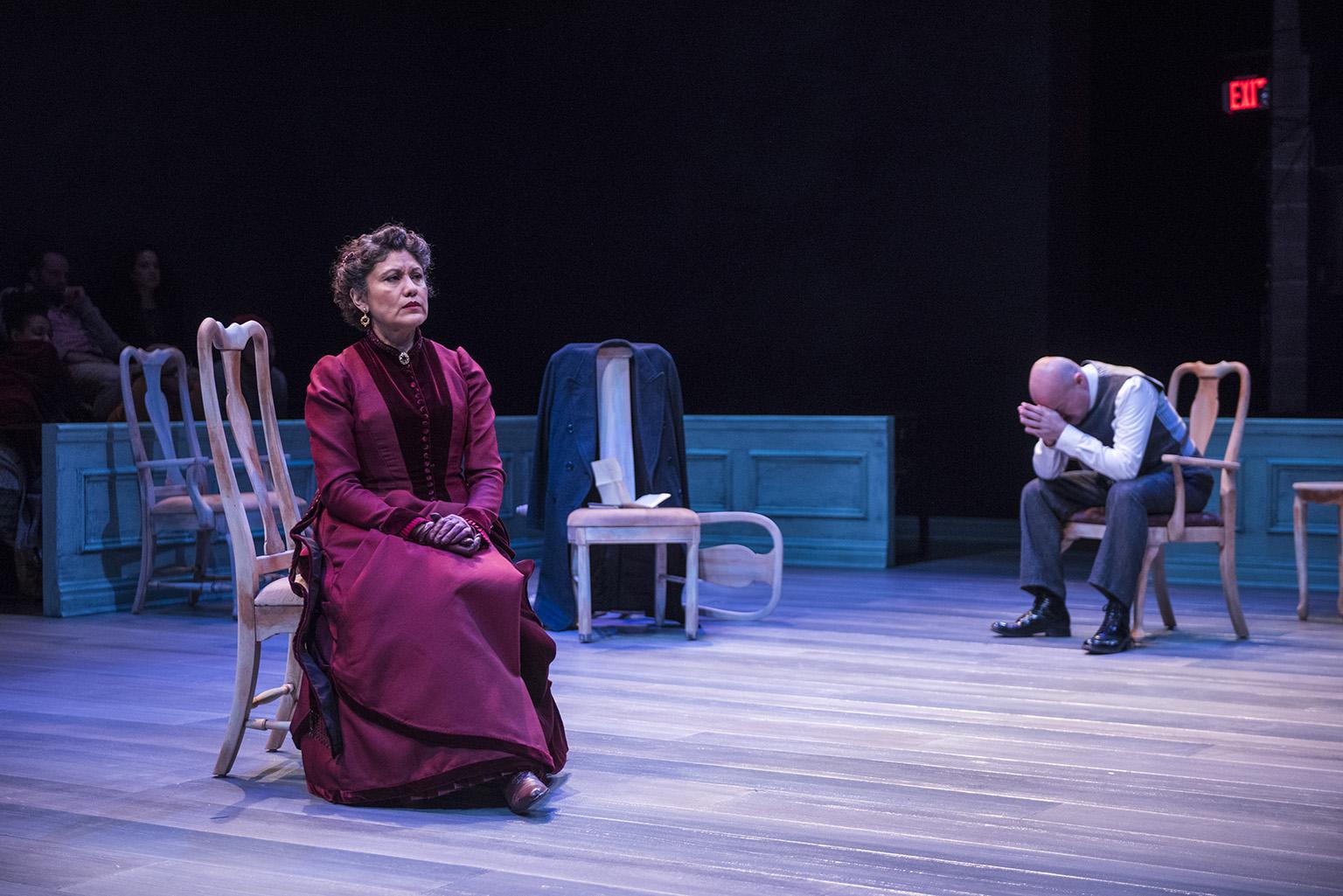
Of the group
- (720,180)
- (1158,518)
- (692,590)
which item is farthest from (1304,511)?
(720,180)

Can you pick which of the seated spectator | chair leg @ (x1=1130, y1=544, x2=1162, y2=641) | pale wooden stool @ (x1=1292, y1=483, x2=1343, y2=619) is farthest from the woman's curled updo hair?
pale wooden stool @ (x1=1292, y1=483, x2=1343, y2=619)

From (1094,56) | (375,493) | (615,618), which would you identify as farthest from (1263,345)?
(375,493)

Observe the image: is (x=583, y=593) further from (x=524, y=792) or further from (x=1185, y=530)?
(x=524, y=792)

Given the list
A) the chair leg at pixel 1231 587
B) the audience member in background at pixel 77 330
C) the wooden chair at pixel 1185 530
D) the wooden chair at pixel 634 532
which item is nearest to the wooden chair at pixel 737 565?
the wooden chair at pixel 634 532

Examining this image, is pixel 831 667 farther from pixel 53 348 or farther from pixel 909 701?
pixel 53 348

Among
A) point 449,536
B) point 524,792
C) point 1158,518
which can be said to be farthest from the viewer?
point 1158,518

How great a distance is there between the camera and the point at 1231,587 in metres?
5.14

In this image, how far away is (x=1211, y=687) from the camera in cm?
419

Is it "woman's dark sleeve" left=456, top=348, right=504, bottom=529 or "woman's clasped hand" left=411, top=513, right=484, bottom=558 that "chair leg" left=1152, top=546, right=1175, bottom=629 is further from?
"woman's clasped hand" left=411, top=513, right=484, bottom=558

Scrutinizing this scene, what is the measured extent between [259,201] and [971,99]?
13.4 ft

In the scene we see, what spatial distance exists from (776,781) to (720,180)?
6.62 m

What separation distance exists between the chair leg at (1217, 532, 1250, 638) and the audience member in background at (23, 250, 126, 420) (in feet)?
16.0

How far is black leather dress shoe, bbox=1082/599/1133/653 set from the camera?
4805 millimetres

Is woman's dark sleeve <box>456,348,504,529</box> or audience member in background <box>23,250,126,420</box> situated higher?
audience member in background <box>23,250,126,420</box>
